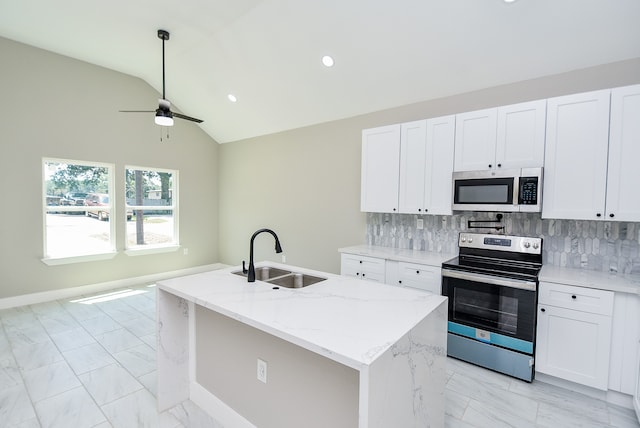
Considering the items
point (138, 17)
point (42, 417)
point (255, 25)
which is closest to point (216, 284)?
point (42, 417)

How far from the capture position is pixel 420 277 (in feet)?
9.84

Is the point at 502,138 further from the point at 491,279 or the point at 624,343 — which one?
the point at 624,343

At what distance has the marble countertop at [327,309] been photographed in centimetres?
122

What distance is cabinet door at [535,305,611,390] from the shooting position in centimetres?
219

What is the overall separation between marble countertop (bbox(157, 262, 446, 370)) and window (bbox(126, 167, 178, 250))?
150 inches

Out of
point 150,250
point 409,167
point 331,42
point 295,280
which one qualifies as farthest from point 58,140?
point 409,167

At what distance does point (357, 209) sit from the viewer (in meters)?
4.20

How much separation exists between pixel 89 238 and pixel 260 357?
442 centimetres

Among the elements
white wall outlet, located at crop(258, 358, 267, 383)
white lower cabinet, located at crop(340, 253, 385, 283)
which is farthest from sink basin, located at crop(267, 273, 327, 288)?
white lower cabinet, located at crop(340, 253, 385, 283)

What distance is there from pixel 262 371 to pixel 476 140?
2644 mm

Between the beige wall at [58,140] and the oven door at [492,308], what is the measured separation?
493 cm

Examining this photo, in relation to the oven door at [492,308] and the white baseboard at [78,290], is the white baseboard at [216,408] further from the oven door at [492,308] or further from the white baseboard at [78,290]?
the white baseboard at [78,290]

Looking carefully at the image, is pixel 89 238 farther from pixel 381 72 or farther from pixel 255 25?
pixel 381 72

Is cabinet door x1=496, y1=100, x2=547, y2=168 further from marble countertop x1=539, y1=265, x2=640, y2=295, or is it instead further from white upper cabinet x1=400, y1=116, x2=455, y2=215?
marble countertop x1=539, y1=265, x2=640, y2=295
